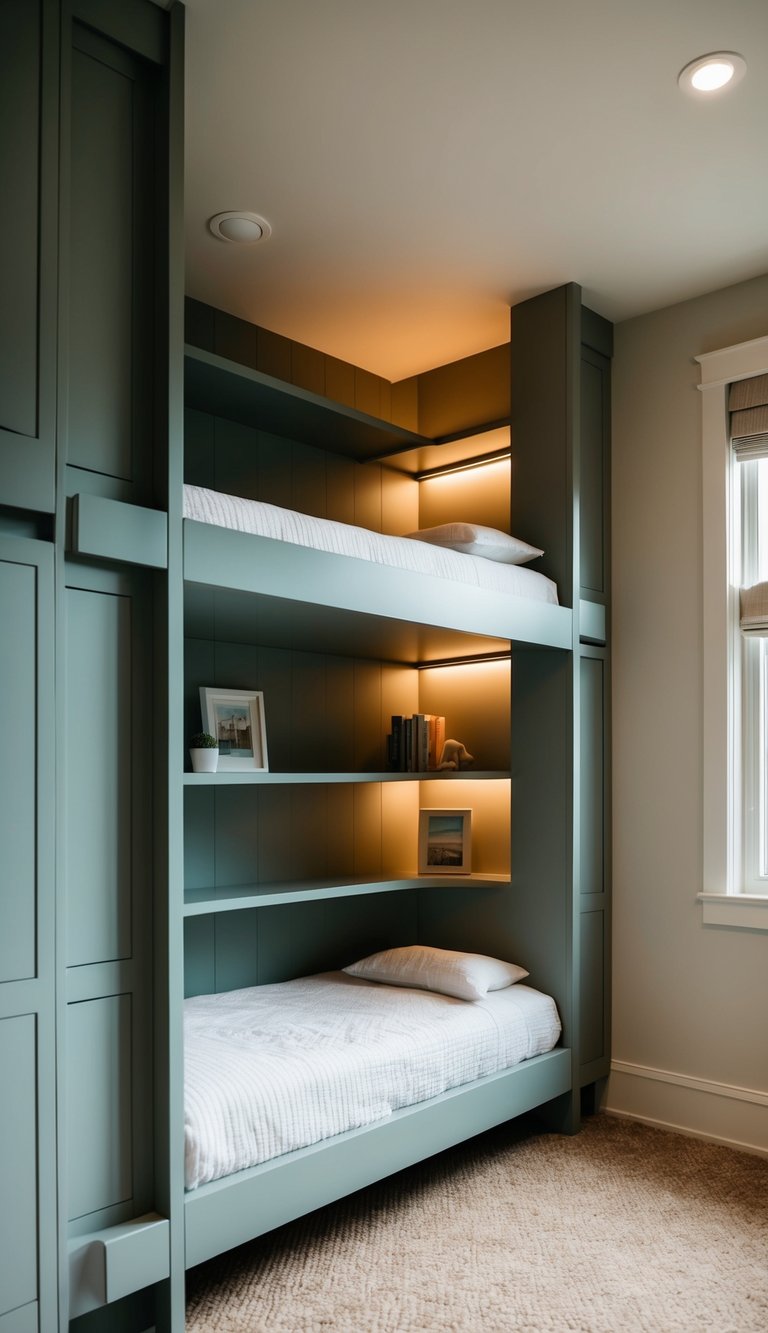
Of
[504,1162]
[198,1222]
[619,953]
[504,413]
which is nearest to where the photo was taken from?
[198,1222]

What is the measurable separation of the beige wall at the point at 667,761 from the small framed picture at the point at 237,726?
128cm

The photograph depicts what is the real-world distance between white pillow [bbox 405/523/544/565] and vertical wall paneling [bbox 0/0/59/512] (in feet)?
4.60

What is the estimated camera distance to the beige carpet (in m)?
2.10

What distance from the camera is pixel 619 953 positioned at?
3441 mm

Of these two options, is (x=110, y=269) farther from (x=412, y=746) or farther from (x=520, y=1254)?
(x=520, y=1254)

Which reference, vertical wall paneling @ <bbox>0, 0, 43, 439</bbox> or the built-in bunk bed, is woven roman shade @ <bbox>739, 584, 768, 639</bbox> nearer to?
the built-in bunk bed

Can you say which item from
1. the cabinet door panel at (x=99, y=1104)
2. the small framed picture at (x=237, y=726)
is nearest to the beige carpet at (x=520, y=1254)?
the cabinet door panel at (x=99, y=1104)

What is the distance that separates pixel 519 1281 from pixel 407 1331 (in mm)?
345

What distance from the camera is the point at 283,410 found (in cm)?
317

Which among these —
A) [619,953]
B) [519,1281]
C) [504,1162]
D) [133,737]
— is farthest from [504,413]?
[519,1281]

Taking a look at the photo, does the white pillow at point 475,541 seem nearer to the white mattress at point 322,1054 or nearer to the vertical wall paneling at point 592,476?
the vertical wall paneling at point 592,476

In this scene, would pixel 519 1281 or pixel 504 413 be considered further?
pixel 504 413

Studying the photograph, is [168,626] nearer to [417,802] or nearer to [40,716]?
[40,716]

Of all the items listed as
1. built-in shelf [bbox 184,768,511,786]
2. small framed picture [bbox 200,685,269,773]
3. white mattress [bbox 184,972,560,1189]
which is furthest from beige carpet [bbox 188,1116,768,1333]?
small framed picture [bbox 200,685,269,773]
